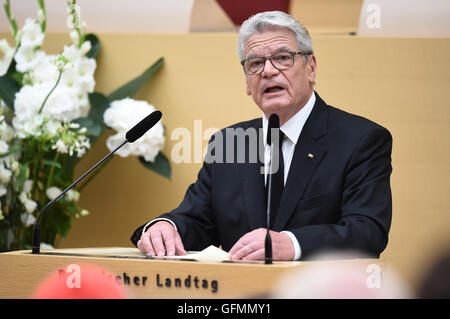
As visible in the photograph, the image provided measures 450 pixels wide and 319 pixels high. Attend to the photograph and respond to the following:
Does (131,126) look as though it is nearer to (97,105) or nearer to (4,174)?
(97,105)

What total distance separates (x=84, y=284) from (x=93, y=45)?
182 cm

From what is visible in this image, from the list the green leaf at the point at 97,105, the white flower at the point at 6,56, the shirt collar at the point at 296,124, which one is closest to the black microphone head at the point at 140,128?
the shirt collar at the point at 296,124

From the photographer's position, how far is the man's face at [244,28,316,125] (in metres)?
2.02

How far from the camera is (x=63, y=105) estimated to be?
2.62 metres

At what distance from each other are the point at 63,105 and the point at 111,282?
1345mm

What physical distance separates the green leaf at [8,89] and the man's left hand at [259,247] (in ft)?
5.07

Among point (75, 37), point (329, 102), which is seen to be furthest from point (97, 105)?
point (329, 102)

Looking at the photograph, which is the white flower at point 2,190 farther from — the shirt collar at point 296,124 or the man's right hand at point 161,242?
the shirt collar at point 296,124

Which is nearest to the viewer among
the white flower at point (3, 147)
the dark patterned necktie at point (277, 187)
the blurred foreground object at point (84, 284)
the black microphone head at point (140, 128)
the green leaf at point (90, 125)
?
the blurred foreground object at point (84, 284)

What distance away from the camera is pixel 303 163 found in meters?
1.97

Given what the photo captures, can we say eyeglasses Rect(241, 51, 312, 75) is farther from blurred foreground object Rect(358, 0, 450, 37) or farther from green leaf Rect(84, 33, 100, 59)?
green leaf Rect(84, 33, 100, 59)

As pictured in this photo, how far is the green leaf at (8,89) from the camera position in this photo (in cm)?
269

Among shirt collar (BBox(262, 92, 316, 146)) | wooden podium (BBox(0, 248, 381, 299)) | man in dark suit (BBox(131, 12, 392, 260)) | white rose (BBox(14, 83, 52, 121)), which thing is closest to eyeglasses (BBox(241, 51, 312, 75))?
man in dark suit (BBox(131, 12, 392, 260))

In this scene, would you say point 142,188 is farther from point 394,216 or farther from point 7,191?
point 394,216
